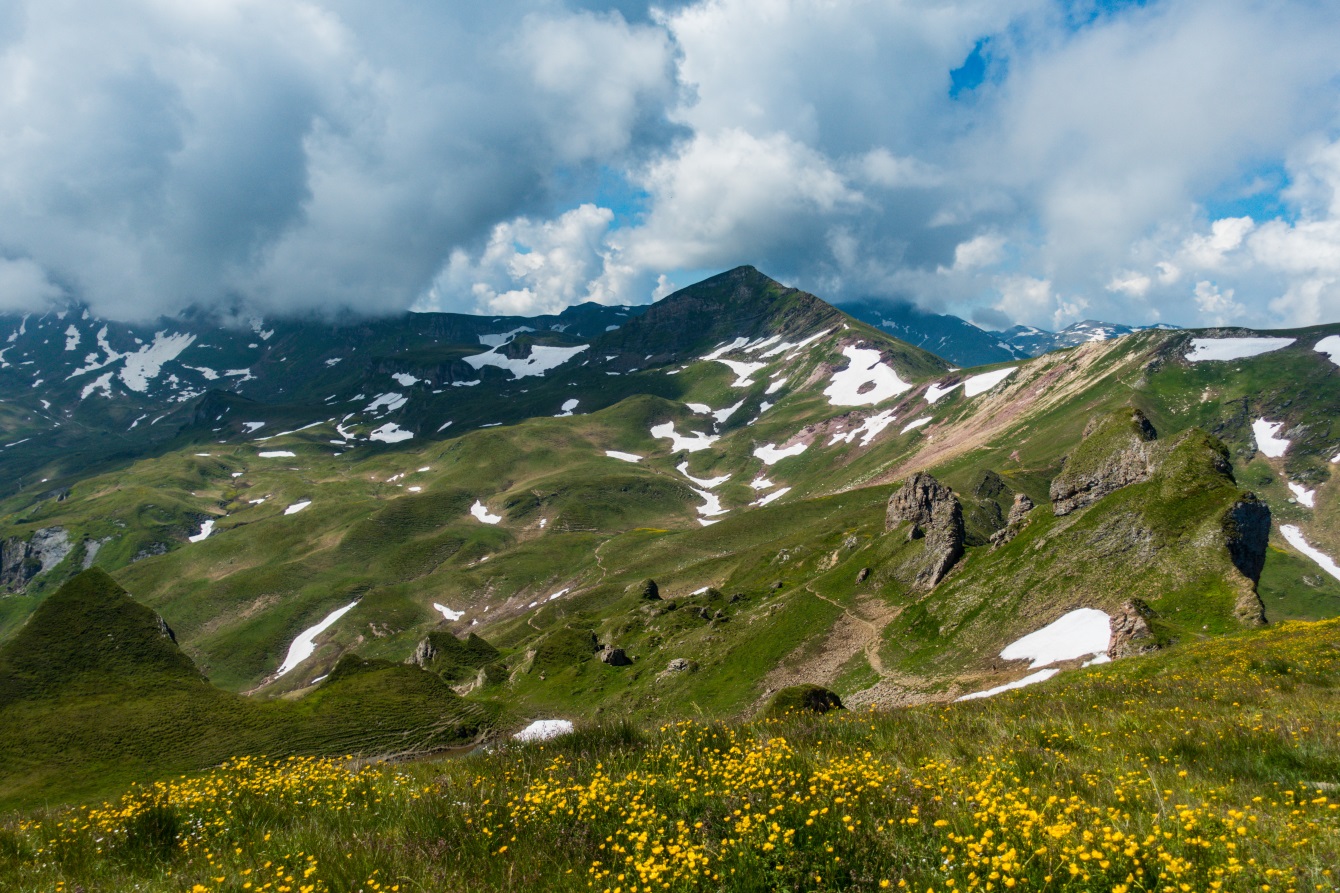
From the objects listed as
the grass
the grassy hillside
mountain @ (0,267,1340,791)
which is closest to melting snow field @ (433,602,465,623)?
mountain @ (0,267,1340,791)

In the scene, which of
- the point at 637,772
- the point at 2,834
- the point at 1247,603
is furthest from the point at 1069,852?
the point at 1247,603

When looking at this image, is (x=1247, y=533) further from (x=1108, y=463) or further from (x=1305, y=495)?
(x=1305, y=495)

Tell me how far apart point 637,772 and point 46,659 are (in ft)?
174

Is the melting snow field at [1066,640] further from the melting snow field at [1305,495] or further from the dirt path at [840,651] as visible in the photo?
the melting snow field at [1305,495]

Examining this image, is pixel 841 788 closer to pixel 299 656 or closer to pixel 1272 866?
pixel 1272 866

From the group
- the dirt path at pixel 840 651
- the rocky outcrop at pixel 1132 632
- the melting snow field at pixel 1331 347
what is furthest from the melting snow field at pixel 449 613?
the melting snow field at pixel 1331 347

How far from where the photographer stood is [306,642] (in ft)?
511

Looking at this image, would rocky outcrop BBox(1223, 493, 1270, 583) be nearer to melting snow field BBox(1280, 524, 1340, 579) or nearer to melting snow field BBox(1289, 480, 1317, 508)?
melting snow field BBox(1280, 524, 1340, 579)

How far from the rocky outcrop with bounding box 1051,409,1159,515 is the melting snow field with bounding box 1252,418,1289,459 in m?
122

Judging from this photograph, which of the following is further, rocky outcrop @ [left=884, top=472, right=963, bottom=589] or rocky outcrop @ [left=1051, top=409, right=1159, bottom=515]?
rocky outcrop @ [left=884, top=472, right=963, bottom=589]

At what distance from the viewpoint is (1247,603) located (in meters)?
37.0

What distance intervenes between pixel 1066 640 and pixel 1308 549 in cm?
12000

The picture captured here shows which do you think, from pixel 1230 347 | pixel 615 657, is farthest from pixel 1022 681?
pixel 1230 347

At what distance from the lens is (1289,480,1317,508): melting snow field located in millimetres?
127725
